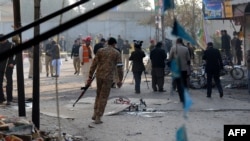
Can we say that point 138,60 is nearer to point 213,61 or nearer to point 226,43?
point 213,61

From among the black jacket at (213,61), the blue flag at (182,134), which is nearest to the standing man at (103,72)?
the black jacket at (213,61)

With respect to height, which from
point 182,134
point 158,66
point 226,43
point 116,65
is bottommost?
point 158,66

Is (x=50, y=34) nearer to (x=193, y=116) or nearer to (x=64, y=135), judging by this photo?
(x=64, y=135)

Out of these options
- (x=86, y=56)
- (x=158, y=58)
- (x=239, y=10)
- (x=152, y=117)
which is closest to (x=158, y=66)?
(x=158, y=58)

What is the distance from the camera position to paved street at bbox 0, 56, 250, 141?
854cm

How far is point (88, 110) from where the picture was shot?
11492 mm

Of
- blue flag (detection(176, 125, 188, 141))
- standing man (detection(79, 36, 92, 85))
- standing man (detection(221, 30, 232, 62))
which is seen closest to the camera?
blue flag (detection(176, 125, 188, 141))

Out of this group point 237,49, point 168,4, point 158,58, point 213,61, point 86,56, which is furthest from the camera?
point 237,49

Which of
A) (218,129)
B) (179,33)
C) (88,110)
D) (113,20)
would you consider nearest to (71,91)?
(88,110)

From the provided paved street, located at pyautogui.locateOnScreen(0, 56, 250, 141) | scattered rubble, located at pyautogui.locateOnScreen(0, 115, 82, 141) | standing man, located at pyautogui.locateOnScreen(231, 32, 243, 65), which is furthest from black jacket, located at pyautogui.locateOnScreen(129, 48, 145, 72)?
standing man, located at pyautogui.locateOnScreen(231, 32, 243, 65)

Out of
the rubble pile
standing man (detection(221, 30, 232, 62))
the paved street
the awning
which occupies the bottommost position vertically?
the paved street

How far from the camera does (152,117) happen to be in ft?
34.1

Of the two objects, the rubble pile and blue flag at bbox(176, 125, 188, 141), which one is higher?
blue flag at bbox(176, 125, 188, 141)

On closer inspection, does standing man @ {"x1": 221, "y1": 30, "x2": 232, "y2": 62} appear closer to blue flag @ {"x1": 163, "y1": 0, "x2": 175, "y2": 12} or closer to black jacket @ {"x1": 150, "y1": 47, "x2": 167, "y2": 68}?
black jacket @ {"x1": 150, "y1": 47, "x2": 167, "y2": 68}
